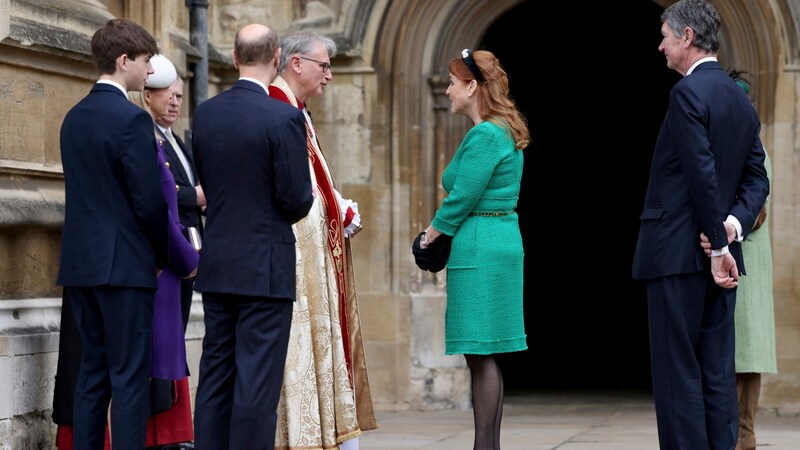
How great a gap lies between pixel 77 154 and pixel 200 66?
3.94m

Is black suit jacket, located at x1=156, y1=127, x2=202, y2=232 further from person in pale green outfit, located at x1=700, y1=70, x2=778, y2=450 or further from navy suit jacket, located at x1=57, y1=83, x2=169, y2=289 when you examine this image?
person in pale green outfit, located at x1=700, y1=70, x2=778, y2=450

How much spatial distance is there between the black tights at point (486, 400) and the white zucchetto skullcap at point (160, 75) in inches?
70.3

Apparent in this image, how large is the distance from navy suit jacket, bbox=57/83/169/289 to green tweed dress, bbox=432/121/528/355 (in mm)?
1185

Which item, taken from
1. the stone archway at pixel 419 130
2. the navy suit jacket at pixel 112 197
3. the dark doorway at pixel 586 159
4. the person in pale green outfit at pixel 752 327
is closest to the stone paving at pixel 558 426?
the stone archway at pixel 419 130

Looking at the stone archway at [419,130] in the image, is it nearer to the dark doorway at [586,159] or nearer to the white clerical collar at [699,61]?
the white clerical collar at [699,61]

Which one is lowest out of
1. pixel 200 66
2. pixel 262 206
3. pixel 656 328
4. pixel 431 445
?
pixel 431 445

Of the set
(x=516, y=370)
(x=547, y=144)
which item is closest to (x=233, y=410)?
(x=516, y=370)

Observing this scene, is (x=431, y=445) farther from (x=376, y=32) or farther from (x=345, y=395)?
(x=376, y=32)

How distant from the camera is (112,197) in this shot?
204 inches

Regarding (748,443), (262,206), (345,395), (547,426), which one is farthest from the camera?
(547,426)

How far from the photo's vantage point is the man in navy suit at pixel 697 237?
16.7 ft

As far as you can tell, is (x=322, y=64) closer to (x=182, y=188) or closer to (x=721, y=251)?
(x=182, y=188)

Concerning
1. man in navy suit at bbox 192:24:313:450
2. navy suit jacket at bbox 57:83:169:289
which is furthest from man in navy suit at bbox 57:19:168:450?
man in navy suit at bbox 192:24:313:450

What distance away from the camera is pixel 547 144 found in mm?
15938
